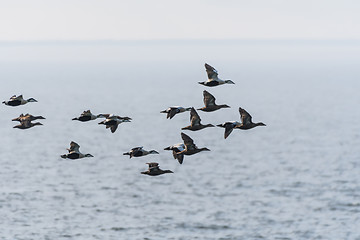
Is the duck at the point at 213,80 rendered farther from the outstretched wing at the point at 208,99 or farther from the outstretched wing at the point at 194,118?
the outstretched wing at the point at 194,118

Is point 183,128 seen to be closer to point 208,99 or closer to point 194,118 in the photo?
point 194,118

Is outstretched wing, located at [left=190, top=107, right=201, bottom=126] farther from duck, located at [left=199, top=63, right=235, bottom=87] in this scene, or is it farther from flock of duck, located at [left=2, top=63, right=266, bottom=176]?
duck, located at [left=199, top=63, right=235, bottom=87]

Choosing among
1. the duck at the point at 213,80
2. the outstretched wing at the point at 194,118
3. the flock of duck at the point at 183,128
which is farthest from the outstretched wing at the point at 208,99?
the outstretched wing at the point at 194,118

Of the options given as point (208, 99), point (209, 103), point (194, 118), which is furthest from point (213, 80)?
point (194, 118)

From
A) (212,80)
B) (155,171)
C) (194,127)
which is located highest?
(212,80)

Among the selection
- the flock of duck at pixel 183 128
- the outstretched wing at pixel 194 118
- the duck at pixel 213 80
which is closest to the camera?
the flock of duck at pixel 183 128

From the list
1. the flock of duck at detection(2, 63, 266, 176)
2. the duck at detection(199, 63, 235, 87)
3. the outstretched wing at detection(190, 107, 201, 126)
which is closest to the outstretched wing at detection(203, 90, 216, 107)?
the flock of duck at detection(2, 63, 266, 176)

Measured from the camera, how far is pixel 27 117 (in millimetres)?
33688

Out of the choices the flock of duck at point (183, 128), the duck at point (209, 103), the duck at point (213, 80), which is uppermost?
the duck at point (213, 80)

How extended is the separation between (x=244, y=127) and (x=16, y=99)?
36.7 ft

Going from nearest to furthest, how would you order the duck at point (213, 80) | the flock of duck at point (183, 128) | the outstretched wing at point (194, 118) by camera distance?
the flock of duck at point (183, 128)
the outstretched wing at point (194, 118)
the duck at point (213, 80)

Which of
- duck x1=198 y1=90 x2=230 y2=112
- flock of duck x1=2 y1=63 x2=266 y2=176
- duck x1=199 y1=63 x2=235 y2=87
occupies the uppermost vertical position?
duck x1=199 y1=63 x2=235 y2=87

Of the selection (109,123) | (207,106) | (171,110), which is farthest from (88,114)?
(207,106)

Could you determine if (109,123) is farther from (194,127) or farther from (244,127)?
(244,127)
